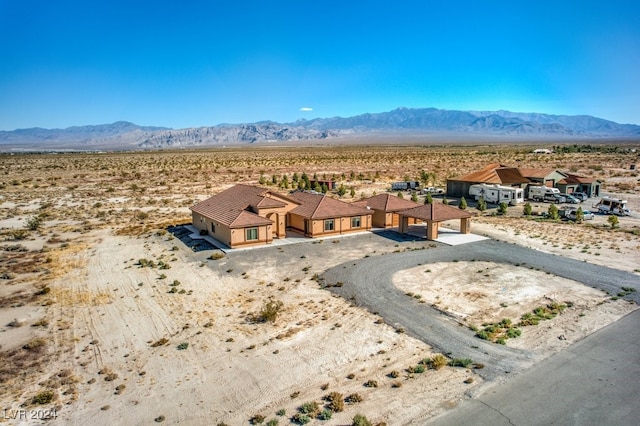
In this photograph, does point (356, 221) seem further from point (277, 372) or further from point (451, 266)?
point (277, 372)

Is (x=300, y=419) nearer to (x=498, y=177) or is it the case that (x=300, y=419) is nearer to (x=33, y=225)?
(x=33, y=225)

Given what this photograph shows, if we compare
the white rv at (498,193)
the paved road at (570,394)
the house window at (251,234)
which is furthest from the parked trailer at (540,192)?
the paved road at (570,394)

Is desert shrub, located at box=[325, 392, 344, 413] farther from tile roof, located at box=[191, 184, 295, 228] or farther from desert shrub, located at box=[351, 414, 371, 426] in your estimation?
tile roof, located at box=[191, 184, 295, 228]

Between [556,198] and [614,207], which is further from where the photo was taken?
[556,198]

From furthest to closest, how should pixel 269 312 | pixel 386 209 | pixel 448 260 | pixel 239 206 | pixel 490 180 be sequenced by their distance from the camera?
pixel 490 180
pixel 386 209
pixel 239 206
pixel 448 260
pixel 269 312

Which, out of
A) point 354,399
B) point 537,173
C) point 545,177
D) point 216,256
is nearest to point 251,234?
point 216,256

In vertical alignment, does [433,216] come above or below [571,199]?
above

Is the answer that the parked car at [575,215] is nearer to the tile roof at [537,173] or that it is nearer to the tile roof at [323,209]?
the tile roof at [537,173]
